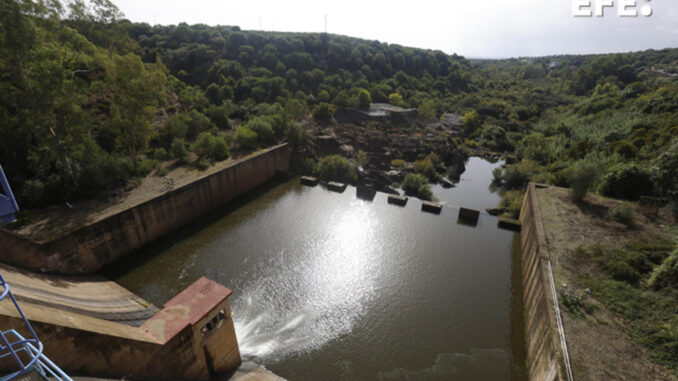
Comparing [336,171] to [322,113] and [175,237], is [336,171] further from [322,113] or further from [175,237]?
[175,237]

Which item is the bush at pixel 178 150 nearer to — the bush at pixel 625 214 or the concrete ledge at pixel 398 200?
the concrete ledge at pixel 398 200

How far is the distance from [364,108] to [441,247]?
118 ft

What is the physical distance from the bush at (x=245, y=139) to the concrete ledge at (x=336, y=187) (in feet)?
32.5

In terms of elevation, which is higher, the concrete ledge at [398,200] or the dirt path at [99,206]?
the dirt path at [99,206]

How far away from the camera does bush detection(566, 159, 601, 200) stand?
1930 centimetres

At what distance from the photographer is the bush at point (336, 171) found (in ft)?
104

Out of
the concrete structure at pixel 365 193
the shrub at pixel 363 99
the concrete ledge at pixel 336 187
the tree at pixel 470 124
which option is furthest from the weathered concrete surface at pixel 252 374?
Result: the tree at pixel 470 124

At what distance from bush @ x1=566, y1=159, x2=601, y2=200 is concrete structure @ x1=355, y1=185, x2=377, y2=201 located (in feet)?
49.9

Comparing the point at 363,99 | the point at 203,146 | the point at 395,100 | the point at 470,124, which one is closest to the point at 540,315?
the point at 203,146

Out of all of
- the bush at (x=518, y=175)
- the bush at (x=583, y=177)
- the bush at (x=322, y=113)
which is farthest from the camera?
the bush at (x=322, y=113)

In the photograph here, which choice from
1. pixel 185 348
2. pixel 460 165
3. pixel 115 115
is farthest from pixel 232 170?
pixel 460 165

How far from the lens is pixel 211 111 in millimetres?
37750

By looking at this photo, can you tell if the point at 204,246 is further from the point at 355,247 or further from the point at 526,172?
the point at 526,172

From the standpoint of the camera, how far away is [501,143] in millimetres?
46406
